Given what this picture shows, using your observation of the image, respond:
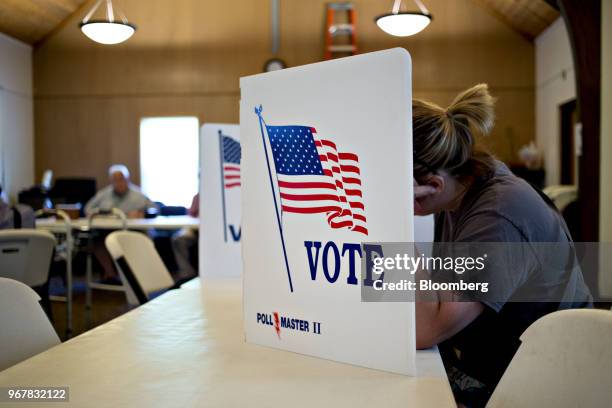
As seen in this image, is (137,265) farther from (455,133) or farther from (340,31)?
(340,31)

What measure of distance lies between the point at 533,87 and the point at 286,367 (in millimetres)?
8445

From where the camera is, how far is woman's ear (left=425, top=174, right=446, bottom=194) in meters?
1.41

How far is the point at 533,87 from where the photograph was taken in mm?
8648

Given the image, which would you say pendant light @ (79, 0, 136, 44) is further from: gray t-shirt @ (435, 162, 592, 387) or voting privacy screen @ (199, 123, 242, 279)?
gray t-shirt @ (435, 162, 592, 387)

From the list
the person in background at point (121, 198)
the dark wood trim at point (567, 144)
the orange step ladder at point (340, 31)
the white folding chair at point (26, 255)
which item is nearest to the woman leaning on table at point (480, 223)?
the white folding chair at point (26, 255)

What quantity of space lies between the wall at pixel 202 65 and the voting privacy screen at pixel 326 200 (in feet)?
25.6

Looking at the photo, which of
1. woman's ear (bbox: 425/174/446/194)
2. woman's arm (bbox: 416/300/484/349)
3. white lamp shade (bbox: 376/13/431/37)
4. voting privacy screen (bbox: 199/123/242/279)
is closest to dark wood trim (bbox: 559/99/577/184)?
white lamp shade (bbox: 376/13/431/37)

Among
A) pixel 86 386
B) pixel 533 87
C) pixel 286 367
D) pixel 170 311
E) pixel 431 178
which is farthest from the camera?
pixel 533 87

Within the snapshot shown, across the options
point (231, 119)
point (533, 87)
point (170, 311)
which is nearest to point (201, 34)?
point (231, 119)

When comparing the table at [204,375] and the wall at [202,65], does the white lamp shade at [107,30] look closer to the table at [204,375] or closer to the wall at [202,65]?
the wall at [202,65]

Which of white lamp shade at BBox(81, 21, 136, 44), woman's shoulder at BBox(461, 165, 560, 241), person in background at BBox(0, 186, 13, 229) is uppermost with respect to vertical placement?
white lamp shade at BBox(81, 21, 136, 44)

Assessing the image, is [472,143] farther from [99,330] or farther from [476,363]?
[99,330]

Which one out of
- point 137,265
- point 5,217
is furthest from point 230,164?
point 5,217

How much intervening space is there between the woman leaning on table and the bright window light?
796cm
